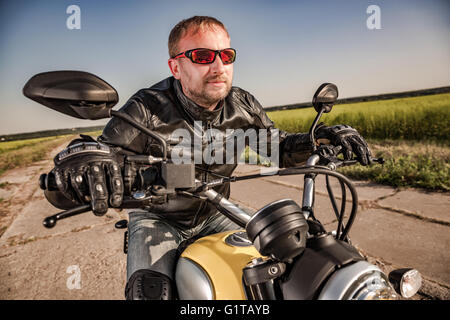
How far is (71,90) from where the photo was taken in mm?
736

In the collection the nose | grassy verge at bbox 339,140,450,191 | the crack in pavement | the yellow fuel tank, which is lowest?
the crack in pavement

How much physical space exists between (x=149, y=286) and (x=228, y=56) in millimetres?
1128

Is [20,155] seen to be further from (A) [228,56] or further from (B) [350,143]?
(B) [350,143]

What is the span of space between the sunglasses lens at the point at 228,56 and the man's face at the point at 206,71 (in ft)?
0.07

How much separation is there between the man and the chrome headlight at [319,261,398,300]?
704 millimetres

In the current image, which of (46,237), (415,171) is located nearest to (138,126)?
(46,237)

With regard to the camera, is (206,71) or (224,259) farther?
(206,71)

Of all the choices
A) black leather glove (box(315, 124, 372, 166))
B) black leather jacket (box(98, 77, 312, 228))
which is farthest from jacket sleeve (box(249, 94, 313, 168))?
black leather glove (box(315, 124, 372, 166))

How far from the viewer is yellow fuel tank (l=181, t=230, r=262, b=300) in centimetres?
95

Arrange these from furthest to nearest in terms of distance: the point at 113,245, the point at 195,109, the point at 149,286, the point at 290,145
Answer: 1. the point at 113,245
2. the point at 290,145
3. the point at 195,109
4. the point at 149,286

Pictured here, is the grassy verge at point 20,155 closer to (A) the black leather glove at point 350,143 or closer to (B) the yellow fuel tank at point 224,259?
(B) the yellow fuel tank at point 224,259

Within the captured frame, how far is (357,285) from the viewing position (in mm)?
704

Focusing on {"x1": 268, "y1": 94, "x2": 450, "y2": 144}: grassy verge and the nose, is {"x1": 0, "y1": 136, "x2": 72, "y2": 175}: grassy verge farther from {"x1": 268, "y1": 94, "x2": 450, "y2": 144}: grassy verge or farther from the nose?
{"x1": 268, "y1": 94, "x2": 450, "y2": 144}: grassy verge
